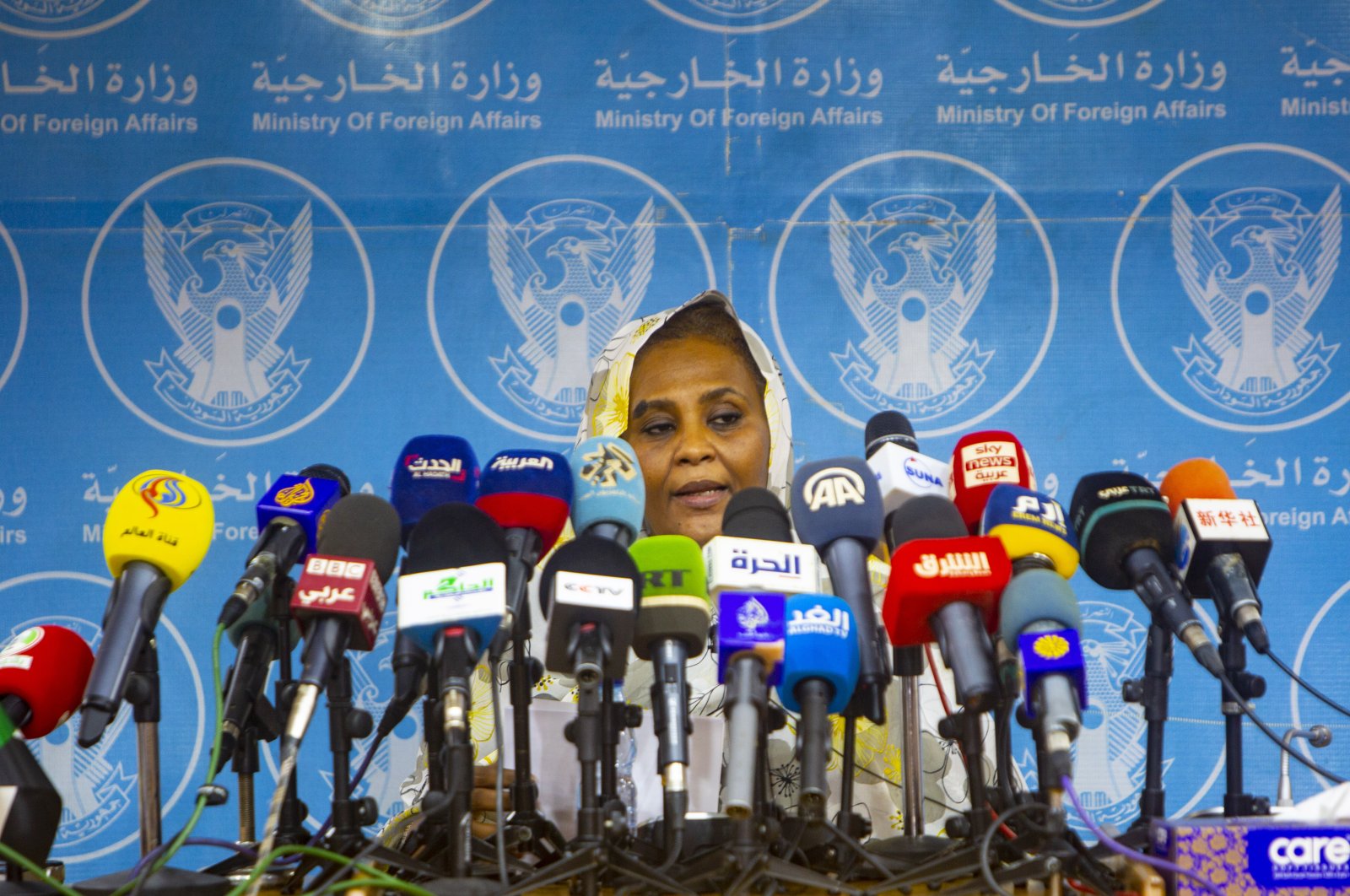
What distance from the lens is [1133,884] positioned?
139 centimetres

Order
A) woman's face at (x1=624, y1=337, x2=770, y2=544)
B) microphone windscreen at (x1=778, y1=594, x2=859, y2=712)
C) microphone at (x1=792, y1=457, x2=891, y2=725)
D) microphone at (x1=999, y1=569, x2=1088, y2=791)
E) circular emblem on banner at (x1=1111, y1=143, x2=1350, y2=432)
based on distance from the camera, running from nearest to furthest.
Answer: microphone at (x1=999, y1=569, x2=1088, y2=791), microphone windscreen at (x1=778, y1=594, x2=859, y2=712), microphone at (x1=792, y1=457, x2=891, y2=725), woman's face at (x1=624, y1=337, x2=770, y2=544), circular emblem on banner at (x1=1111, y1=143, x2=1350, y2=432)

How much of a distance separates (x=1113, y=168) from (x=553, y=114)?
1.36m

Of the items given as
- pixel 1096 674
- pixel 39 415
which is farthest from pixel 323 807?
pixel 1096 674

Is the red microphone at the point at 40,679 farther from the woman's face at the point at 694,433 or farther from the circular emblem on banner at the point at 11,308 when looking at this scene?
the circular emblem on banner at the point at 11,308

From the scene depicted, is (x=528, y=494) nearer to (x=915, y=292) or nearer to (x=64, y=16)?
(x=915, y=292)

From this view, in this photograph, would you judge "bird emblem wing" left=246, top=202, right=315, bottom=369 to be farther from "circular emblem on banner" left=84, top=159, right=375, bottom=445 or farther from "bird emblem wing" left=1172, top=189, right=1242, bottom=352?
"bird emblem wing" left=1172, top=189, right=1242, bottom=352

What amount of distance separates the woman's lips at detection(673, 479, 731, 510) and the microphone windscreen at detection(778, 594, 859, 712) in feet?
5.21

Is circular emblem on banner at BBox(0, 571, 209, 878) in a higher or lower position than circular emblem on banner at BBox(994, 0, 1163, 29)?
lower

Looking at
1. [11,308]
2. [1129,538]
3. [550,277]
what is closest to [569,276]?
[550,277]

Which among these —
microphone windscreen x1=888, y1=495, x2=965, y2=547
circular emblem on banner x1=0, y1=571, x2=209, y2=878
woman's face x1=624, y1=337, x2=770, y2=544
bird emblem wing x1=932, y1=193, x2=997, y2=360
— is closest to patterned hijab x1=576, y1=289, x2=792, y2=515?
woman's face x1=624, y1=337, x2=770, y2=544

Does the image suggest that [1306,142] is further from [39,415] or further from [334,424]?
[39,415]

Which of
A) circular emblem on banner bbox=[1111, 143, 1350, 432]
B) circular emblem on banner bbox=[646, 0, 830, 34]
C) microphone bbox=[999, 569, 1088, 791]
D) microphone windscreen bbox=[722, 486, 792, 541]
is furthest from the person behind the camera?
circular emblem on banner bbox=[646, 0, 830, 34]

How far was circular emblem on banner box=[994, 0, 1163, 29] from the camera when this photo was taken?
10.6 feet

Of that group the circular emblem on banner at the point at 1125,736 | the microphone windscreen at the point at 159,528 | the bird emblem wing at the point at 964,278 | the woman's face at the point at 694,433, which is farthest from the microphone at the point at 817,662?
the bird emblem wing at the point at 964,278
